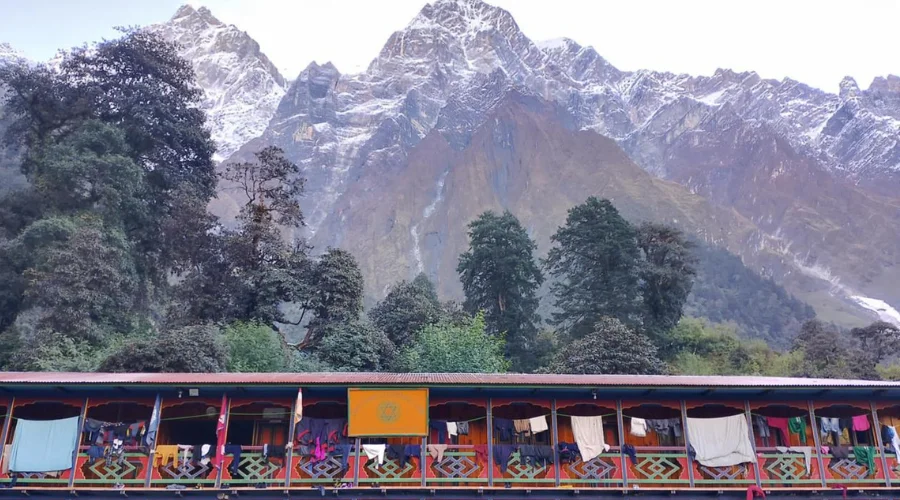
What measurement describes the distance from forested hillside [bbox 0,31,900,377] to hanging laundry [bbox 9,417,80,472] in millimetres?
8369

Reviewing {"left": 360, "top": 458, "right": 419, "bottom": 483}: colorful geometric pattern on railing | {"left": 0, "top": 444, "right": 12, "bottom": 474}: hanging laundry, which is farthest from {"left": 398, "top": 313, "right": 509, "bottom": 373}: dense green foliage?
{"left": 0, "top": 444, "right": 12, "bottom": 474}: hanging laundry

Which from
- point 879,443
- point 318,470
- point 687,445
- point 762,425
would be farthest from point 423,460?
point 879,443

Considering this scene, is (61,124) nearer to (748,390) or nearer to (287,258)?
(287,258)

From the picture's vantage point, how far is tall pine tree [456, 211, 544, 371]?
1699 inches

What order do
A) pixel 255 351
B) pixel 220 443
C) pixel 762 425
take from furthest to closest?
Result: pixel 255 351, pixel 762 425, pixel 220 443

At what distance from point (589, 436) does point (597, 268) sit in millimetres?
24400

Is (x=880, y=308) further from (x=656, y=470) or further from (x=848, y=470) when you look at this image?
(x=656, y=470)

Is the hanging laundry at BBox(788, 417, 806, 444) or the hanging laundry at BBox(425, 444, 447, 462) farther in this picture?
the hanging laundry at BBox(788, 417, 806, 444)

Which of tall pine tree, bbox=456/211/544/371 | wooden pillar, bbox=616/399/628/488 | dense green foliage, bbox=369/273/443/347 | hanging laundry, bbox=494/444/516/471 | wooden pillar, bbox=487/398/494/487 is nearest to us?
wooden pillar, bbox=487/398/494/487

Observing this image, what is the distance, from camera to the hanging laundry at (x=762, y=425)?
20.1m

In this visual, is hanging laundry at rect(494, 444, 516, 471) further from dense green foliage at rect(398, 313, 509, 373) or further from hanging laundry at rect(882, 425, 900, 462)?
dense green foliage at rect(398, 313, 509, 373)

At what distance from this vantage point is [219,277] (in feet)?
120

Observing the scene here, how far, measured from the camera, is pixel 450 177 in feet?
393

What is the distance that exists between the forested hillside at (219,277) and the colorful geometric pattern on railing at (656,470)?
12477 millimetres
